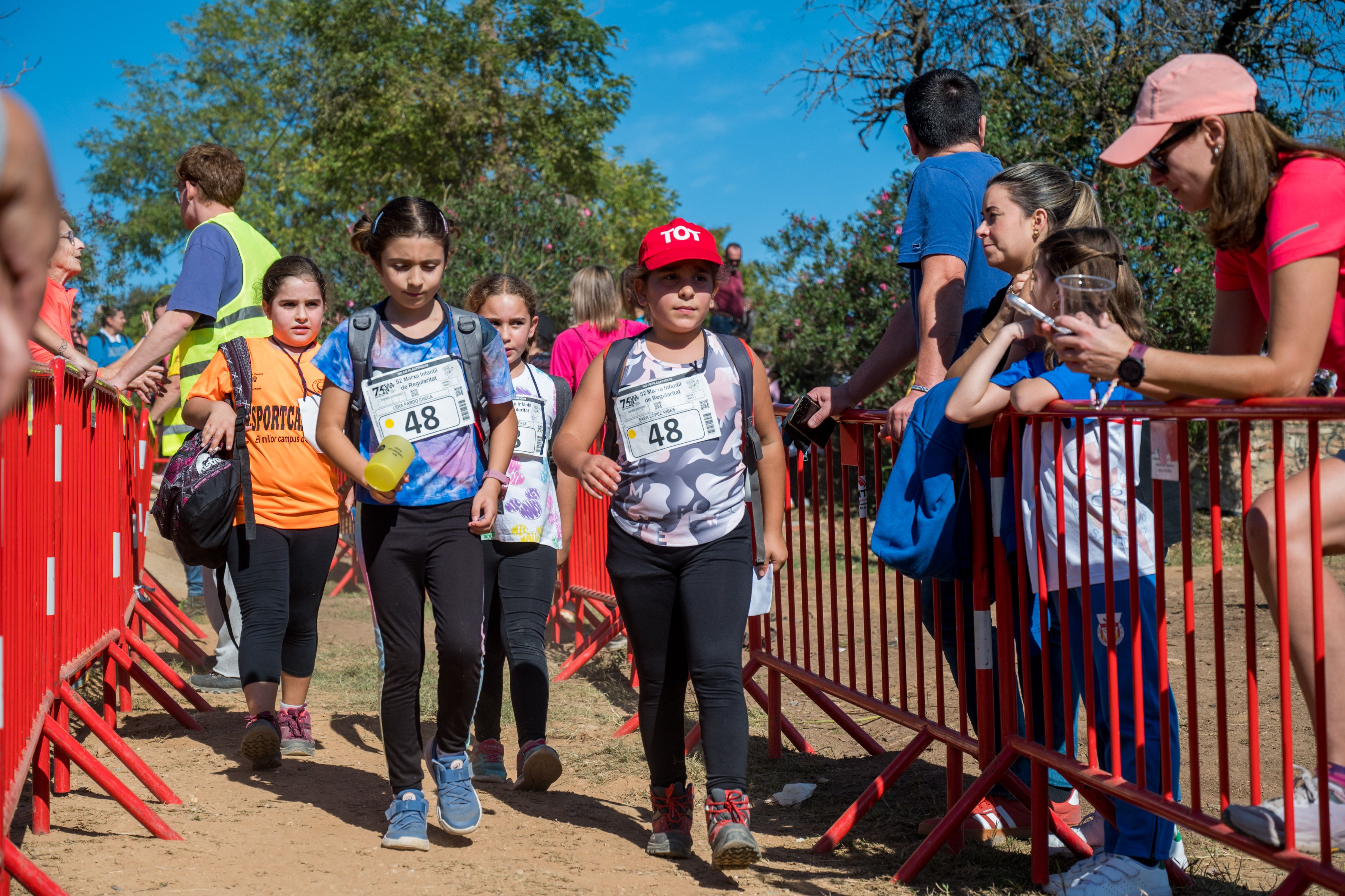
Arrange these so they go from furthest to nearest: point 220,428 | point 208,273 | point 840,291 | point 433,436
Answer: point 840,291, point 208,273, point 220,428, point 433,436

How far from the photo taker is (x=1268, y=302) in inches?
103

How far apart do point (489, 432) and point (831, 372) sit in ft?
32.6

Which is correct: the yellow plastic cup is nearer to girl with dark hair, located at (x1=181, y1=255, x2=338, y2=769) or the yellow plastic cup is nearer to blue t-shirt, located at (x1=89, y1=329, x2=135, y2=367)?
girl with dark hair, located at (x1=181, y1=255, x2=338, y2=769)

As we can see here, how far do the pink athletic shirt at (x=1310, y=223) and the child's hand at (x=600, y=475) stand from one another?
168 cm

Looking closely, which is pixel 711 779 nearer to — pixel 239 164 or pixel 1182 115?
pixel 1182 115

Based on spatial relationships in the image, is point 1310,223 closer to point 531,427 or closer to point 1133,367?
point 1133,367

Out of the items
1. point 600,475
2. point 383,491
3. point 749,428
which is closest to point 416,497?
point 383,491

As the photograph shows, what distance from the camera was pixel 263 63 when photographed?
38562 mm

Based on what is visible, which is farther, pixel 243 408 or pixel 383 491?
pixel 243 408

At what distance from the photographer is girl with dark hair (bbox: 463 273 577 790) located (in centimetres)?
443

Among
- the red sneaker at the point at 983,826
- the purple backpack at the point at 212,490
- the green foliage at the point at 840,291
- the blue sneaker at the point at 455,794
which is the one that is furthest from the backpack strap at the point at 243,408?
the green foliage at the point at 840,291

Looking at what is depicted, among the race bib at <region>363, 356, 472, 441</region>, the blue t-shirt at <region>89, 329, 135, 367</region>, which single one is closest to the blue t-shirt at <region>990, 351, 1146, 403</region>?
the race bib at <region>363, 356, 472, 441</region>

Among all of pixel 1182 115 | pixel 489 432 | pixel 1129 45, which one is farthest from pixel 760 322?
pixel 1182 115

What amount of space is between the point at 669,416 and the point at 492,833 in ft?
5.01
